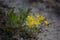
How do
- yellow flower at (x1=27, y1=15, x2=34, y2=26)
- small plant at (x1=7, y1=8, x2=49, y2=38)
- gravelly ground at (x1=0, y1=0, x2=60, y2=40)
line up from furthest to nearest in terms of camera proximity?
1. gravelly ground at (x1=0, y1=0, x2=60, y2=40)
2. yellow flower at (x1=27, y1=15, x2=34, y2=26)
3. small plant at (x1=7, y1=8, x2=49, y2=38)

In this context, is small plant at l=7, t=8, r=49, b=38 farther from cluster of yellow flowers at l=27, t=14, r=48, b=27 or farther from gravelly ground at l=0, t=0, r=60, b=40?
Answer: gravelly ground at l=0, t=0, r=60, b=40

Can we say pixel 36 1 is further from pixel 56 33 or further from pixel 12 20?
pixel 12 20

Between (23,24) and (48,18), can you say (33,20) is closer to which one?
(23,24)

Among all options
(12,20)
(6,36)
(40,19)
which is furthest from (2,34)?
(40,19)

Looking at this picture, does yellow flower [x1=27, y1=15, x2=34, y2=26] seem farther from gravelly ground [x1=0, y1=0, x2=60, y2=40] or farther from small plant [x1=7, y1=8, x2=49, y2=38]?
gravelly ground [x1=0, y1=0, x2=60, y2=40]

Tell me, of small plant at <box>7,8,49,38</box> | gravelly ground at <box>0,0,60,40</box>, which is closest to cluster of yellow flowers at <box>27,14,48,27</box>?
small plant at <box>7,8,49,38</box>

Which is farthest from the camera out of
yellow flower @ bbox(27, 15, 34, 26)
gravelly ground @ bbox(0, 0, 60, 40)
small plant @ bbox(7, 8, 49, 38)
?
gravelly ground @ bbox(0, 0, 60, 40)

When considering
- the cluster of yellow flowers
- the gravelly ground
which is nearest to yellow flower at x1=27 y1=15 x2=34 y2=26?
the cluster of yellow flowers

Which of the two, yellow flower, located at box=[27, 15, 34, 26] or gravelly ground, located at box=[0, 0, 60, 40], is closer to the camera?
yellow flower, located at box=[27, 15, 34, 26]

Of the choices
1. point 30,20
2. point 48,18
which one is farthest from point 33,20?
point 48,18

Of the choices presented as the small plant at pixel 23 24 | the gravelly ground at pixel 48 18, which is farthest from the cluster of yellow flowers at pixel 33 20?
the gravelly ground at pixel 48 18
